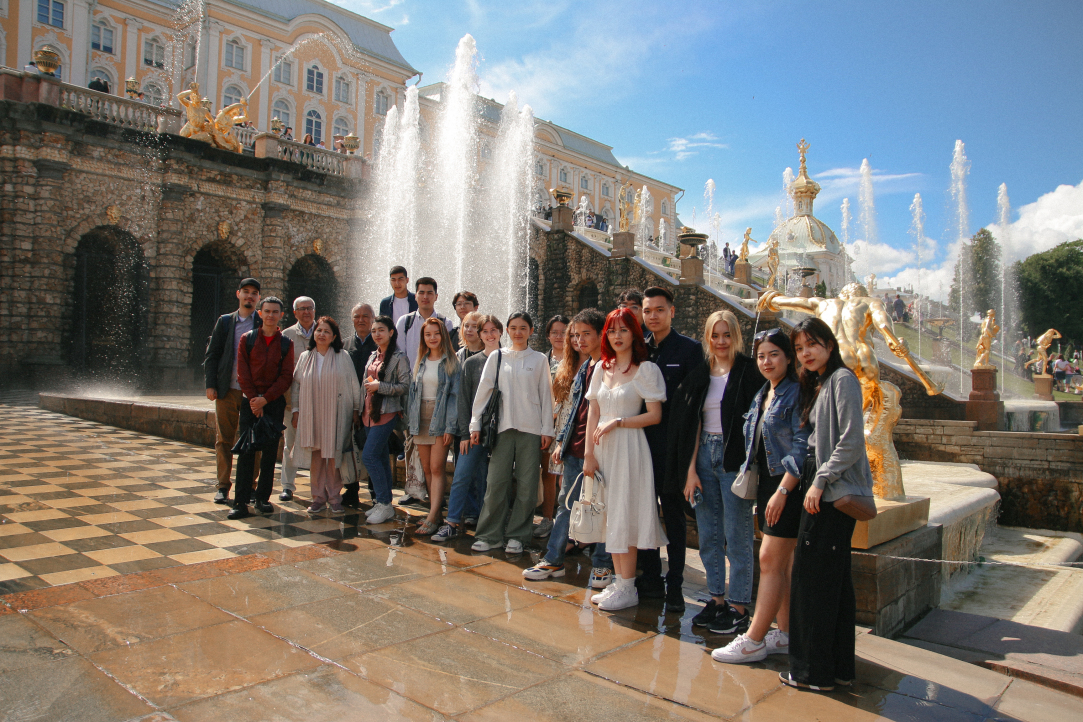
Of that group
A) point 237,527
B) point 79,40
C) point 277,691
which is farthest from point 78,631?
point 79,40

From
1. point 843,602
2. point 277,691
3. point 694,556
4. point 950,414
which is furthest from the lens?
point 950,414

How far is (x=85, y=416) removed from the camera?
11977 millimetres

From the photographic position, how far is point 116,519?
531 centimetres

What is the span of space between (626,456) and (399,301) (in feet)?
12.1

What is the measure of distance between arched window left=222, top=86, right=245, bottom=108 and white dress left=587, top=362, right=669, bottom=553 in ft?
115

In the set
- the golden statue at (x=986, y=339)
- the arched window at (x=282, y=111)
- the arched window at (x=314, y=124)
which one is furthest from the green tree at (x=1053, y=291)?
the arched window at (x=282, y=111)

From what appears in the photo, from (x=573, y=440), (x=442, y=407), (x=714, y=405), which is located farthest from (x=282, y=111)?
(x=714, y=405)

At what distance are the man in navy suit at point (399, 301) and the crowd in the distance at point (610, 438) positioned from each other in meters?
0.02

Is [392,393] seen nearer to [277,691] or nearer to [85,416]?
[277,691]

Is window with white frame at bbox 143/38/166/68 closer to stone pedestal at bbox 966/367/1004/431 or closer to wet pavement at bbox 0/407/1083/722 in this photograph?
wet pavement at bbox 0/407/1083/722

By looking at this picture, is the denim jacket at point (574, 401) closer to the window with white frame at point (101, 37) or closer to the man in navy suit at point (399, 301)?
the man in navy suit at point (399, 301)

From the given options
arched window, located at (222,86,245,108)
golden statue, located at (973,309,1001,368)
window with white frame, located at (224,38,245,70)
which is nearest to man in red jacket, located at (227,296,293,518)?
golden statue, located at (973,309,1001,368)

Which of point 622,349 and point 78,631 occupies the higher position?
point 622,349

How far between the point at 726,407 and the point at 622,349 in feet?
2.16
